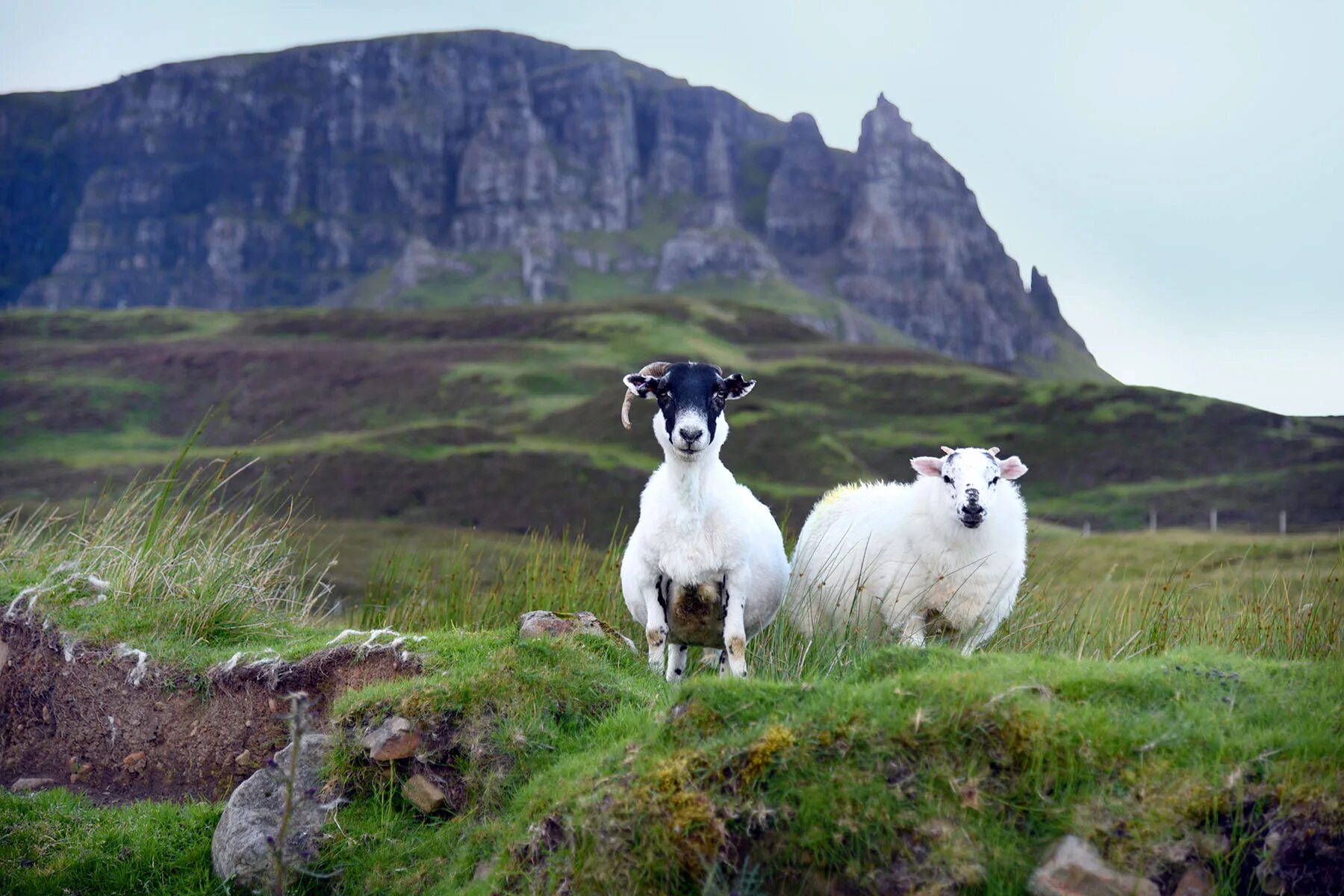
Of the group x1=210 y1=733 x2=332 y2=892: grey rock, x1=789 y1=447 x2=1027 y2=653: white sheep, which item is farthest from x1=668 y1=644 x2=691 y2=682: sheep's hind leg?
x1=210 y1=733 x2=332 y2=892: grey rock

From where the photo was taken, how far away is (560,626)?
355 inches

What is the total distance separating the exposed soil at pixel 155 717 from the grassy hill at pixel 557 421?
40020 mm

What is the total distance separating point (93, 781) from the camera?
895 cm

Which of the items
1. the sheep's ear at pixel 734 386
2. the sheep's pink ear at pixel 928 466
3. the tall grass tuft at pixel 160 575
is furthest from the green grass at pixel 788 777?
the sheep's ear at pixel 734 386

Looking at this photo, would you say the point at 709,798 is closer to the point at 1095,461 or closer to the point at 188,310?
the point at 1095,461

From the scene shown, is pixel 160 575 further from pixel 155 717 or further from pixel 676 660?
pixel 676 660

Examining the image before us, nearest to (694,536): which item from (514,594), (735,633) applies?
(735,633)

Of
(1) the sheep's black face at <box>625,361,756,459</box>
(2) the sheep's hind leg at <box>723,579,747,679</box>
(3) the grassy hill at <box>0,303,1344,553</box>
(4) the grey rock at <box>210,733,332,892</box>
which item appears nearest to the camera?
(4) the grey rock at <box>210,733,332,892</box>

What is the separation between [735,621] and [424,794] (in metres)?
2.55

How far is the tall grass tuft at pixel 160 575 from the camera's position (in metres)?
10.4

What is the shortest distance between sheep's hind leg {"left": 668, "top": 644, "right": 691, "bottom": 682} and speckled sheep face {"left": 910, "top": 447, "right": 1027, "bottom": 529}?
8.03ft

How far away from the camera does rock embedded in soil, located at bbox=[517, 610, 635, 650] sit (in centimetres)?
884

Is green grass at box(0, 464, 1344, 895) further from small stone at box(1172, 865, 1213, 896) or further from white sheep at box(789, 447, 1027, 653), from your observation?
white sheep at box(789, 447, 1027, 653)

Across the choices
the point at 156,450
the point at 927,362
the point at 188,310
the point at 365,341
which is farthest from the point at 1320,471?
the point at 188,310
